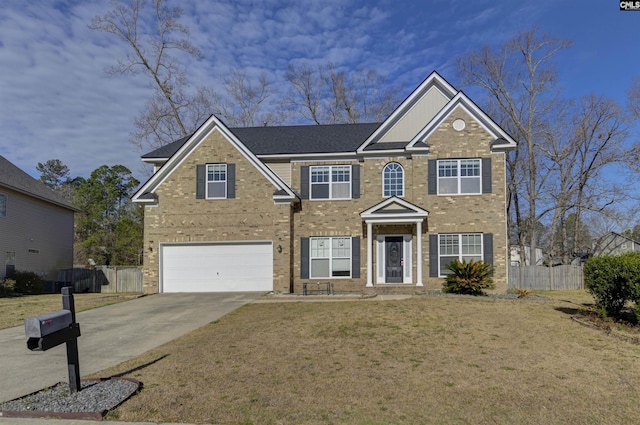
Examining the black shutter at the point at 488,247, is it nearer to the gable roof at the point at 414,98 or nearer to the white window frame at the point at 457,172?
the white window frame at the point at 457,172

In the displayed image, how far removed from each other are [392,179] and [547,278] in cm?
1070

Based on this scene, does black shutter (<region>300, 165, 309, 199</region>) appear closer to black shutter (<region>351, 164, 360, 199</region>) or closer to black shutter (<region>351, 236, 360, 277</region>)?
black shutter (<region>351, 164, 360, 199</region>)

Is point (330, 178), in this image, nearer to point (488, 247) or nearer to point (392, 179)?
point (392, 179)

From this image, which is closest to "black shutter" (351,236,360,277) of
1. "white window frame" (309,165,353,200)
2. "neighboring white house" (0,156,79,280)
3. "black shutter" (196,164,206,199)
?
"white window frame" (309,165,353,200)

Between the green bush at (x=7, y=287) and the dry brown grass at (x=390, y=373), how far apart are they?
1615 cm

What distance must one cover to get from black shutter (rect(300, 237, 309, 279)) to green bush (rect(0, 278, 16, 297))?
577 inches

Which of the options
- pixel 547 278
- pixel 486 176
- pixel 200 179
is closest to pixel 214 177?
pixel 200 179

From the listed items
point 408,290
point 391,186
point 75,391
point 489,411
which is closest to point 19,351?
point 75,391

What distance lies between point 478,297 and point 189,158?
12.7 meters

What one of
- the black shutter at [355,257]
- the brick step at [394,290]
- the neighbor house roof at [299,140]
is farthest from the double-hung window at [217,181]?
the brick step at [394,290]

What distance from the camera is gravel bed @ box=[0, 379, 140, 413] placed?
5570 mm

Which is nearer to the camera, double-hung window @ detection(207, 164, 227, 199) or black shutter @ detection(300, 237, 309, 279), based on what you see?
double-hung window @ detection(207, 164, 227, 199)

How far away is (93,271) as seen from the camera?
987 inches

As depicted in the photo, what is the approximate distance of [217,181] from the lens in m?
18.8
